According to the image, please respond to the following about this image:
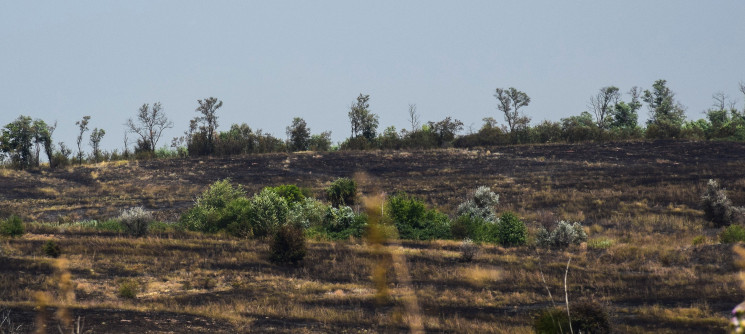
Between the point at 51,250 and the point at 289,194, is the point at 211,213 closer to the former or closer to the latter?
the point at 289,194

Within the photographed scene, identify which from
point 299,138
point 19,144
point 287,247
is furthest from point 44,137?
point 287,247

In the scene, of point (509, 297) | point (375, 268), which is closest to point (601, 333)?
point (509, 297)

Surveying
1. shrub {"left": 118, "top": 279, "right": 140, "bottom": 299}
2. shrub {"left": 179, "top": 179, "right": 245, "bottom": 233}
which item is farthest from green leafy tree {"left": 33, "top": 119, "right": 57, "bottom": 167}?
shrub {"left": 118, "top": 279, "right": 140, "bottom": 299}

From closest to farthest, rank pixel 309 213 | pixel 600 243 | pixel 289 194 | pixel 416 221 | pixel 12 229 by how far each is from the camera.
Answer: pixel 12 229, pixel 600 243, pixel 416 221, pixel 309 213, pixel 289 194

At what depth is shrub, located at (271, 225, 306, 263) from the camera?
91.8 ft

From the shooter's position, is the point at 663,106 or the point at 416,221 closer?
the point at 416,221

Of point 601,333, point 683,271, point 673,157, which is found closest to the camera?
point 601,333

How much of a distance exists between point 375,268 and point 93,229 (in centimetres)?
2043

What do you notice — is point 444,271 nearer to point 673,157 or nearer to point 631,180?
point 631,180

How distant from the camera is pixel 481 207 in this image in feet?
145

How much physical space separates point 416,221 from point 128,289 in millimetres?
20145

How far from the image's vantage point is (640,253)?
28.0m

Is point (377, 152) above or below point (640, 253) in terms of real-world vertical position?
above

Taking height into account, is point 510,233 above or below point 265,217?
below
